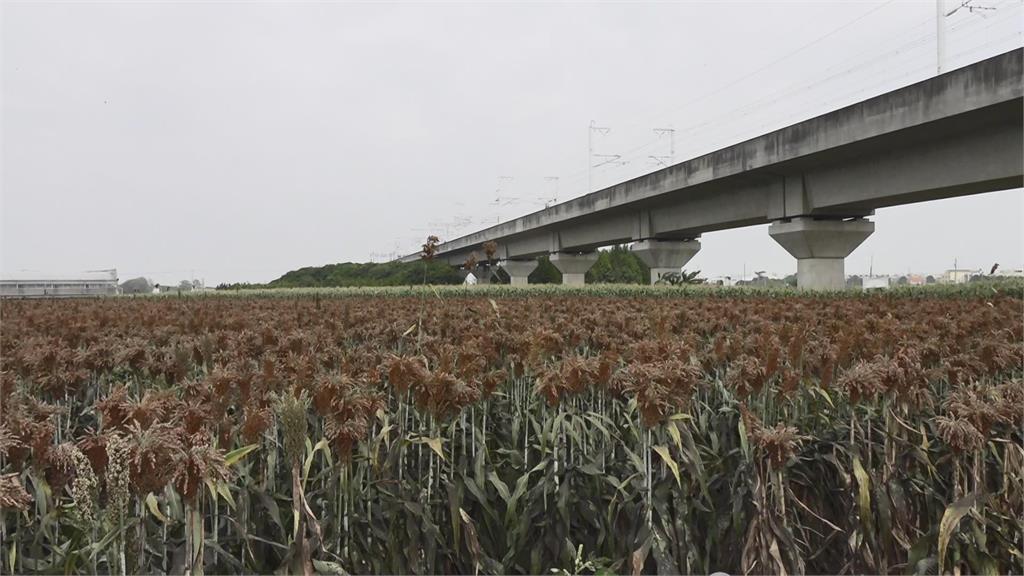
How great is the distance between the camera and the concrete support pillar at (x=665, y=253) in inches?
1407

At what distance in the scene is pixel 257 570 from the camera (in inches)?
98.0

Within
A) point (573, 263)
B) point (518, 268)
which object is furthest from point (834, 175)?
point (518, 268)

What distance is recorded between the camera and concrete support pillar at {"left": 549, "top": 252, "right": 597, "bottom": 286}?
4866 cm

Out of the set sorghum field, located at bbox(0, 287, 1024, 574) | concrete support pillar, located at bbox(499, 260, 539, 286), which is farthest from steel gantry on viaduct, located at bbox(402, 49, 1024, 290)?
concrete support pillar, located at bbox(499, 260, 539, 286)

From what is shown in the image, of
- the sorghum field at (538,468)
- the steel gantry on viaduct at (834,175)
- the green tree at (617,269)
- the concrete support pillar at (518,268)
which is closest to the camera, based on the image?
the sorghum field at (538,468)

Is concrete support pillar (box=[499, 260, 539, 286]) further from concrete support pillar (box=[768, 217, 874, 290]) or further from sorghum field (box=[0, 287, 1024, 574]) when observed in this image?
sorghum field (box=[0, 287, 1024, 574])

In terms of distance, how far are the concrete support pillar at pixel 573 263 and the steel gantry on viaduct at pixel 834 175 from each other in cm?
833

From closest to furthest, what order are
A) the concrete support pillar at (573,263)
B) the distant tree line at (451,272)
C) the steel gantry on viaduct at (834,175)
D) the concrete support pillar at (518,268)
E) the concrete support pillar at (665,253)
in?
the steel gantry on viaduct at (834,175) < the concrete support pillar at (665,253) < the concrete support pillar at (573,263) < the concrete support pillar at (518,268) < the distant tree line at (451,272)

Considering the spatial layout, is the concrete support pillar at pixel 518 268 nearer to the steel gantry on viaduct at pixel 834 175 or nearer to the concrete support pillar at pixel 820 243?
the steel gantry on viaduct at pixel 834 175

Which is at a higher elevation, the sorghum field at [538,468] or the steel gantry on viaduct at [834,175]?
the steel gantry on viaduct at [834,175]

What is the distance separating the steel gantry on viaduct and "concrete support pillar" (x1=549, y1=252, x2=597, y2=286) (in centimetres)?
833

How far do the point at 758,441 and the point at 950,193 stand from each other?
72.1 ft

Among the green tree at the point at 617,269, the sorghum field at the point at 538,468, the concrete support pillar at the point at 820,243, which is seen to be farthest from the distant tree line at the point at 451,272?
the sorghum field at the point at 538,468

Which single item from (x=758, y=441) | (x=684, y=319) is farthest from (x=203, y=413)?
(x=684, y=319)
